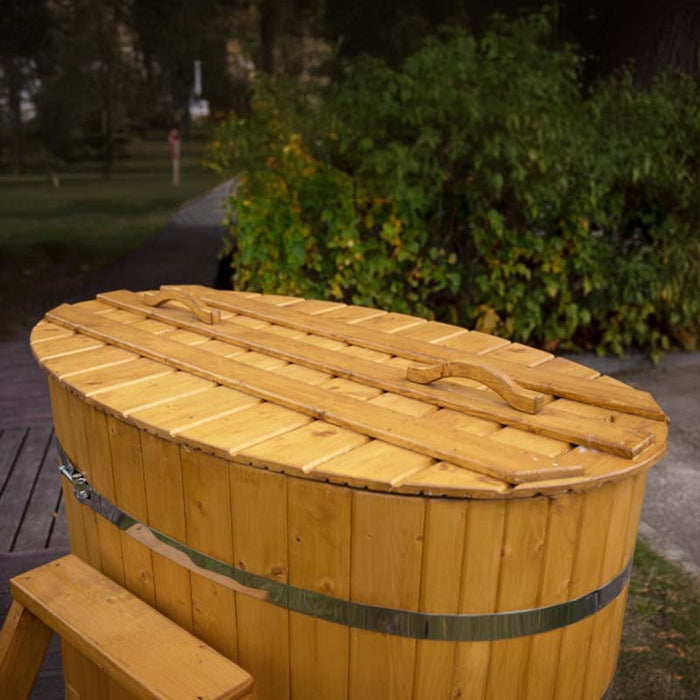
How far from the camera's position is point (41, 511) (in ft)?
13.2

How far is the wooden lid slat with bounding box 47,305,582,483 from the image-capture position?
1700 millimetres

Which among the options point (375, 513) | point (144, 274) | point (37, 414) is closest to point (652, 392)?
point (37, 414)

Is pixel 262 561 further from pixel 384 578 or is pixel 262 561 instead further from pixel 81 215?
pixel 81 215

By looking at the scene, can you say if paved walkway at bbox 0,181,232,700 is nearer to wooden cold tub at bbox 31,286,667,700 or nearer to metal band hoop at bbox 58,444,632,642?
wooden cold tub at bbox 31,286,667,700

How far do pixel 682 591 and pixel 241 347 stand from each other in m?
2.30

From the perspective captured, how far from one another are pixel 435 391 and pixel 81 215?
45.8 feet

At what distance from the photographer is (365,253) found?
5621mm

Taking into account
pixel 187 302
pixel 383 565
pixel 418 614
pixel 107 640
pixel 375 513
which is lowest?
pixel 107 640

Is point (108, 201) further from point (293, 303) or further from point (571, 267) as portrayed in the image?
point (293, 303)

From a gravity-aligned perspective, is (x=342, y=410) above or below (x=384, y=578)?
above

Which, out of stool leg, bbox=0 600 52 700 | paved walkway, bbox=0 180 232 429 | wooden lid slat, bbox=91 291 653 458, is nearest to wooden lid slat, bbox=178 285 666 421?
wooden lid slat, bbox=91 291 653 458

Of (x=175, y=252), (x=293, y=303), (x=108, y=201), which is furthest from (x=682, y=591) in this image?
Answer: (x=108, y=201)

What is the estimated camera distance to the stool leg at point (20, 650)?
7.59ft

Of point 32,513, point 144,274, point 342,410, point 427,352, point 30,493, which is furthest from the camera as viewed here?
point 144,274
